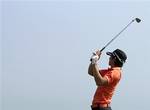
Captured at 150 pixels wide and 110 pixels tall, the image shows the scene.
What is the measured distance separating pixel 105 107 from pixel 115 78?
0.66 metres

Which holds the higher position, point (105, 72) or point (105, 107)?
point (105, 72)

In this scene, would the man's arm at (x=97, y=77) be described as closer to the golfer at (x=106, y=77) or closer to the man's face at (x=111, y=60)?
the golfer at (x=106, y=77)

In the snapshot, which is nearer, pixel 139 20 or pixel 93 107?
pixel 93 107

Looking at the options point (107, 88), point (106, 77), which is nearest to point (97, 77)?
point (106, 77)

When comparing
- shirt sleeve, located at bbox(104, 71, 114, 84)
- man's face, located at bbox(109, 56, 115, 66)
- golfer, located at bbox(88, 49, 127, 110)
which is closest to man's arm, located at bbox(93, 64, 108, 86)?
golfer, located at bbox(88, 49, 127, 110)

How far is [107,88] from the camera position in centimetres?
1248

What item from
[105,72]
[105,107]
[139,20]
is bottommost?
[105,107]

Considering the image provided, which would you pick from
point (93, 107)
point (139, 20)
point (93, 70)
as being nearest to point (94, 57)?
point (93, 70)

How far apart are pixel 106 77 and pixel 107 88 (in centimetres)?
28

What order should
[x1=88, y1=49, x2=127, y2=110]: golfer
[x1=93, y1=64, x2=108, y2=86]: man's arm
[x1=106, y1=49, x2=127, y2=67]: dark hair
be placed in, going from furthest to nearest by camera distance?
1. [x1=106, y1=49, x2=127, y2=67]: dark hair
2. [x1=88, y1=49, x2=127, y2=110]: golfer
3. [x1=93, y1=64, x2=108, y2=86]: man's arm

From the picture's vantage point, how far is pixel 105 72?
12.6 metres

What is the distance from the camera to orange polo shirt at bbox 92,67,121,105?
490 inches

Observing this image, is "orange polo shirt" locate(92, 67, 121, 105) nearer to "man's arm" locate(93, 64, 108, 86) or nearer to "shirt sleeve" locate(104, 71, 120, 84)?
"shirt sleeve" locate(104, 71, 120, 84)

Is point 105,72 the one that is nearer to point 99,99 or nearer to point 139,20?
point 99,99
